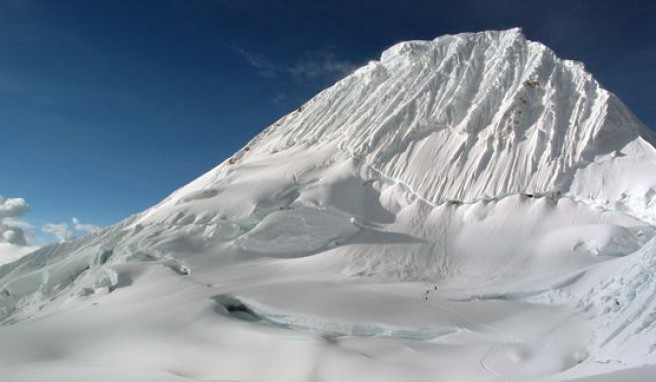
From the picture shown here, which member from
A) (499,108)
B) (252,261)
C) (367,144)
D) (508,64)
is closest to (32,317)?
(252,261)

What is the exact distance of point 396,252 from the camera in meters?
17.1

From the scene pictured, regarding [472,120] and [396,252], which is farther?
[472,120]

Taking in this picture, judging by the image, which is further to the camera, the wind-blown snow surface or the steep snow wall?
the steep snow wall

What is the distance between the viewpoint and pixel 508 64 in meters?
23.0

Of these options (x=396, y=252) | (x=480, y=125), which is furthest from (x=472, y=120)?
(x=396, y=252)

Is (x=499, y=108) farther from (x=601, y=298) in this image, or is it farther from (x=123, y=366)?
(x=123, y=366)

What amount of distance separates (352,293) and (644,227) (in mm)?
7961

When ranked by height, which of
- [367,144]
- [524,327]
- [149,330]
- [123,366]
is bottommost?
[123,366]

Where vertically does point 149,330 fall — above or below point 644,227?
below

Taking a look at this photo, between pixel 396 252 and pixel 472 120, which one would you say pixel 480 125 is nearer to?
pixel 472 120

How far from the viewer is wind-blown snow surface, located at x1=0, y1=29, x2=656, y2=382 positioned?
11641 mm

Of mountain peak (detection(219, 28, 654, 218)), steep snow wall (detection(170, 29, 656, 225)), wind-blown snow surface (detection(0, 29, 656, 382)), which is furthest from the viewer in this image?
mountain peak (detection(219, 28, 654, 218))

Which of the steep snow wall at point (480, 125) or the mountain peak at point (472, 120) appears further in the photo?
the mountain peak at point (472, 120)

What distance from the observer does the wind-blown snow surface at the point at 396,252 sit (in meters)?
11.6
